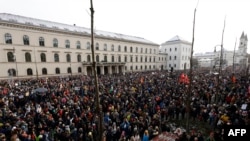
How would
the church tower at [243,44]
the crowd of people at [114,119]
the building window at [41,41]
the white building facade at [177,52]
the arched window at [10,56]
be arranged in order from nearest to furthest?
the crowd of people at [114,119] < the arched window at [10,56] < the building window at [41,41] < the white building facade at [177,52] < the church tower at [243,44]

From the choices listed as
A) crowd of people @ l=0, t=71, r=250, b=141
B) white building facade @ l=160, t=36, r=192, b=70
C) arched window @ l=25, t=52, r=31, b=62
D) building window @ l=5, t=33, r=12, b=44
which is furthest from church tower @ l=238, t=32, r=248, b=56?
building window @ l=5, t=33, r=12, b=44

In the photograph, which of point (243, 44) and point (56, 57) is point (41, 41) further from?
point (243, 44)

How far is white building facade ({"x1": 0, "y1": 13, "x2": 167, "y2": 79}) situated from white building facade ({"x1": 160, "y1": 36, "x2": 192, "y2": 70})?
2773 cm

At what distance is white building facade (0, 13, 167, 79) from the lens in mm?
31656

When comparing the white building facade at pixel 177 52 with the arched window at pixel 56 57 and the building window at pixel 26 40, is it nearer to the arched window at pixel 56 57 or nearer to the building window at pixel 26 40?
the arched window at pixel 56 57

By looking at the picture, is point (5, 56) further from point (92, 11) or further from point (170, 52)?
point (170, 52)

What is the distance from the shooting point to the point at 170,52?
75250 mm

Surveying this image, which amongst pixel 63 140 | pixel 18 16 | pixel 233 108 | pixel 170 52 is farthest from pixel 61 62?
pixel 170 52

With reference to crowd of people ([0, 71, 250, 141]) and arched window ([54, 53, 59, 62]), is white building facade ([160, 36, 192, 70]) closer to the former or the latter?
arched window ([54, 53, 59, 62])

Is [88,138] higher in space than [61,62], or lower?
lower

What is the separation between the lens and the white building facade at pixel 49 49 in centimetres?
3166

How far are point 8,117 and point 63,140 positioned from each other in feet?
15.3

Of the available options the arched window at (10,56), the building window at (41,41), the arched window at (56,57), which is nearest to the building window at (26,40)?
the building window at (41,41)

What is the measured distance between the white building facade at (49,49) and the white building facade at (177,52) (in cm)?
2773
